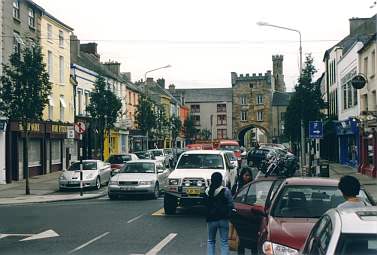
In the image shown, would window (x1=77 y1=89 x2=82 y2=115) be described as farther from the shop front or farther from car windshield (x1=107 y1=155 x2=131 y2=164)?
the shop front

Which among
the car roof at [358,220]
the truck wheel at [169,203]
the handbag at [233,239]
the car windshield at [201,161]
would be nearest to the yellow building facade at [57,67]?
the car windshield at [201,161]

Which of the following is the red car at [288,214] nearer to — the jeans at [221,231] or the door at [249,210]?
the door at [249,210]

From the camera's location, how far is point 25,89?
2417 centimetres

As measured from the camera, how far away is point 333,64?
47.1 meters

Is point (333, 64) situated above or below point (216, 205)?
above

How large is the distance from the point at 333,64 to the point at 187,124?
46.7 meters

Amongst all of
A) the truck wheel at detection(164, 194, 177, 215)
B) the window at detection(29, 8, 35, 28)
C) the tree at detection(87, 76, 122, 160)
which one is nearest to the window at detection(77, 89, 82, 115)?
the tree at detection(87, 76, 122, 160)

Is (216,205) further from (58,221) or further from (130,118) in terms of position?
(130,118)

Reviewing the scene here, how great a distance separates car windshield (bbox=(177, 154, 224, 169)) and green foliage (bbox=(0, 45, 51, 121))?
359 inches

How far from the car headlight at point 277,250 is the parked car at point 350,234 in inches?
77.6

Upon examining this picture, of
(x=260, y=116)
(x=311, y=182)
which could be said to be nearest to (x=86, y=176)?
(x=311, y=182)

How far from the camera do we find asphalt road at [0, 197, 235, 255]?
11172 mm

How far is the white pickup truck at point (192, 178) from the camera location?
16234 millimetres

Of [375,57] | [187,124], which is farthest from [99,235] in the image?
[187,124]
